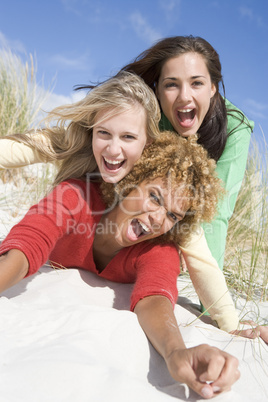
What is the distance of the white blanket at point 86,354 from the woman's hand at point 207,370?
6cm

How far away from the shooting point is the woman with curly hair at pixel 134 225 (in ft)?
6.13

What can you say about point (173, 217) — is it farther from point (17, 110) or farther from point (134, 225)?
point (17, 110)

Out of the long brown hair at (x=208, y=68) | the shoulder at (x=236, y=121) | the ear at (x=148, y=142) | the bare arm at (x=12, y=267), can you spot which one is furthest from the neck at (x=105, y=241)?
the shoulder at (x=236, y=121)

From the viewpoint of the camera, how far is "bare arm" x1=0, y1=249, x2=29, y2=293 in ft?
5.70

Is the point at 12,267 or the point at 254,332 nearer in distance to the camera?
the point at 12,267

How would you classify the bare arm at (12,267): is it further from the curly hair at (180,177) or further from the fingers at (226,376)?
the fingers at (226,376)

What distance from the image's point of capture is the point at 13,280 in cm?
178

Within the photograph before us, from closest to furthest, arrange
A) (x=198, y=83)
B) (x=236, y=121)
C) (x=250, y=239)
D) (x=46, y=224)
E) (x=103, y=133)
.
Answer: (x=46, y=224)
(x=103, y=133)
(x=198, y=83)
(x=236, y=121)
(x=250, y=239)

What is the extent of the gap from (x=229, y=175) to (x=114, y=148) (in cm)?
108

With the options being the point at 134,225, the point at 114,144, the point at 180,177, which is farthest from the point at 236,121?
the point at 134,225

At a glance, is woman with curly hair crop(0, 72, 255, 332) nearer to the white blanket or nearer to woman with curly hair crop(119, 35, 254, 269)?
the white blanket

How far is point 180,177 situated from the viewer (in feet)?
7.24

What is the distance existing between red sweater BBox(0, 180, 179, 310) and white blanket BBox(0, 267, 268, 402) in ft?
0.71

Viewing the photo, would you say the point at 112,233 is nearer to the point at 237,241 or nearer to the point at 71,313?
the point at 71,313
